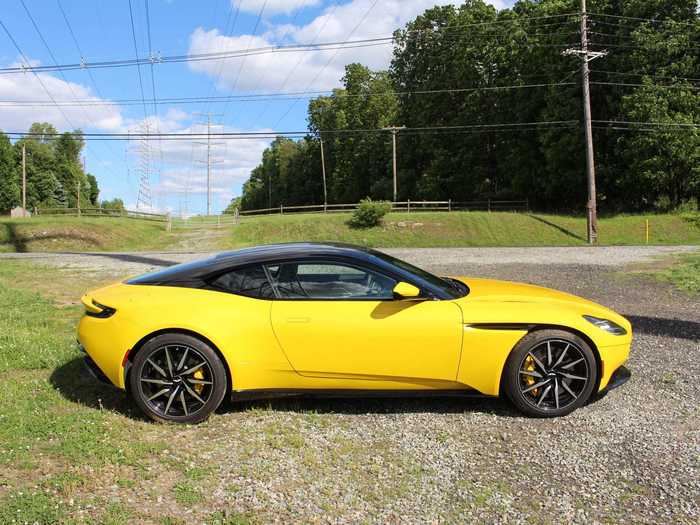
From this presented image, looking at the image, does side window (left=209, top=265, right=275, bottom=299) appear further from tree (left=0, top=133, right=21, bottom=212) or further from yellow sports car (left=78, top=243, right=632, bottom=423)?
tree (left=0, top=133, right=21, bottom=212)

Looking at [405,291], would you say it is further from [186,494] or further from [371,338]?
[186,494]

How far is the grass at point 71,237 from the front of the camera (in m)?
30.8

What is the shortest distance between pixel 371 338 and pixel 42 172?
94951 mm

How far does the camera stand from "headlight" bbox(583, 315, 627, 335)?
13.7 feet

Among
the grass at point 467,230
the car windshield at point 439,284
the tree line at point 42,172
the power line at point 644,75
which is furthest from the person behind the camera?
the tree line at point 42,172

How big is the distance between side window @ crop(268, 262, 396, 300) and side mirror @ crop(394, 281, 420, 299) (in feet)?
0.38

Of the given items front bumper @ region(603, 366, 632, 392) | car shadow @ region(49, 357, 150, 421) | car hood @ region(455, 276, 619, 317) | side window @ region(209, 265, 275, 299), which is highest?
side window @ region(209, 265, 275, 299)

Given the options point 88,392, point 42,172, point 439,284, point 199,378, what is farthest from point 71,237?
point 42,172

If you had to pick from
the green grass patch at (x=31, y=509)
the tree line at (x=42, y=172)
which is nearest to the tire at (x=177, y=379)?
the green grass patch at (x=31, y=509)

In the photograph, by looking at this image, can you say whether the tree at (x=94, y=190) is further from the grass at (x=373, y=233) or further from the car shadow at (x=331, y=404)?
the car shadow at (x=331, y=404)

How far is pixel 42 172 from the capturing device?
277 feet

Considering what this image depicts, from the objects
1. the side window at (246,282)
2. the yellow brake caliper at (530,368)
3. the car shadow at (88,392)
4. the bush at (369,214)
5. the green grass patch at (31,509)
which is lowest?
the green grass patch at (31,509)

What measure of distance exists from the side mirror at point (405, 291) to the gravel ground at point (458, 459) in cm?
96

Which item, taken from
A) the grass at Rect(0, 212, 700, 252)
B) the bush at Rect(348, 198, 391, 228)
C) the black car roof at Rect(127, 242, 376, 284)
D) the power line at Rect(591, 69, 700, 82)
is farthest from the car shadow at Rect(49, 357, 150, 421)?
the power line at Rect(591, 69, 700, 82)
